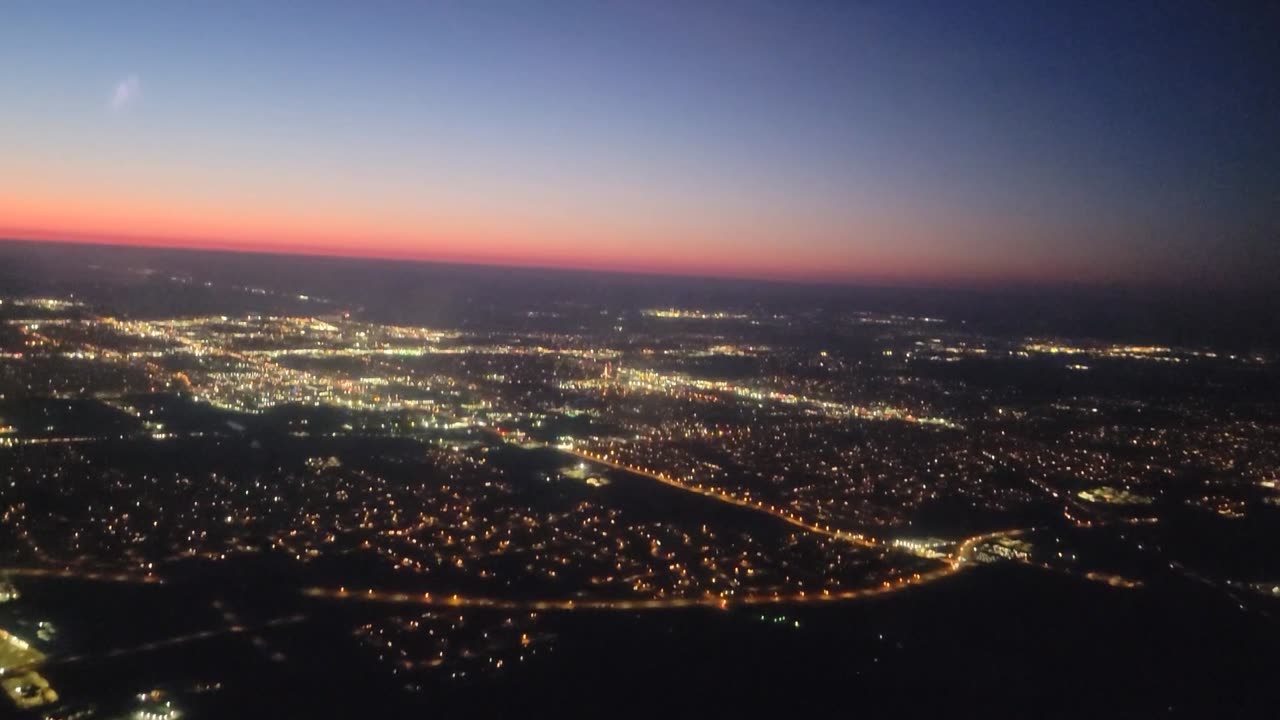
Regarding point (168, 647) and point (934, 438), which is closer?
point (168, 647)

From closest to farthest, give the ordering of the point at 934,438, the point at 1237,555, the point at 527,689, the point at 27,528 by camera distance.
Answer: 1. the point at 527,689
2. the point at 27,528
3. the point at 1237,555
4. the point at 934,438

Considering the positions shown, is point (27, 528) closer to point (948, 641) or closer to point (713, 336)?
point (948, 641)

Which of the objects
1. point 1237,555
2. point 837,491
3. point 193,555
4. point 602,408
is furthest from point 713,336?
point 193,555

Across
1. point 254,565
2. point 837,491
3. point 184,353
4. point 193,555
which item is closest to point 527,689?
point 254,565

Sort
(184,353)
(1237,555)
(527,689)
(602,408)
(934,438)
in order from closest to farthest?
(527,689) → (1237,555) → (934,438) → (602,408) → (184,353)

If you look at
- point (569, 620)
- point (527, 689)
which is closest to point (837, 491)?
point (569, 620)

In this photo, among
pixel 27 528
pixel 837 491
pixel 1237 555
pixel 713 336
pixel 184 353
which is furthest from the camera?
pixel 713 336

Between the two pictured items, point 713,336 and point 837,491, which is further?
point 713,336

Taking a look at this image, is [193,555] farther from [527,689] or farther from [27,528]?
[527,689]

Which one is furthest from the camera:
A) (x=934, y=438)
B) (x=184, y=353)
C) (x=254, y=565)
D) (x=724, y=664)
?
(x=184, y=353)
